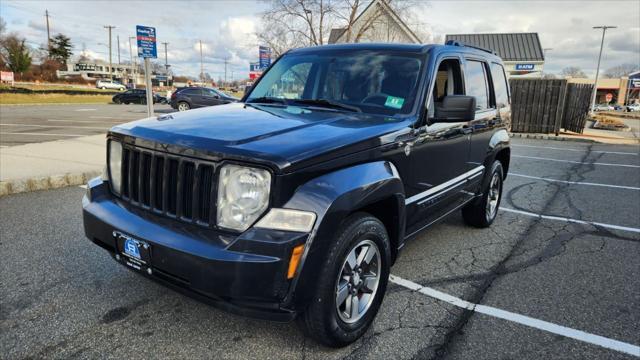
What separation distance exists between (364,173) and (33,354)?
2199 millimetres

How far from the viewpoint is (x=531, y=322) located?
10.1ft

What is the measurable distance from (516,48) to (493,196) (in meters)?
43.7

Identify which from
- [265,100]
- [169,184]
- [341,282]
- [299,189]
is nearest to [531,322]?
[341,282]

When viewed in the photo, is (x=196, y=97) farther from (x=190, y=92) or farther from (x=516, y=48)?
(x=516, y=48)

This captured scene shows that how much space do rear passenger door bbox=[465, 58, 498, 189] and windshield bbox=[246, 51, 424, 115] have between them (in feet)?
3.30

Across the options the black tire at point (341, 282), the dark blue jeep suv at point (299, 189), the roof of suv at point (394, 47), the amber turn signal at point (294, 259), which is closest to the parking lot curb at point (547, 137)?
the roof of suv at point (394, 47)

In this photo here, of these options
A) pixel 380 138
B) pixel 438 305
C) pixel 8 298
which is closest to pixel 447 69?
pixel 380 138

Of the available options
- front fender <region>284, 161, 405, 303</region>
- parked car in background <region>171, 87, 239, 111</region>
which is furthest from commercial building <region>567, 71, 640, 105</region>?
front fender <region>284, 161, 405, 303</region>

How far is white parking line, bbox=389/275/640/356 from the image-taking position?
2.83 meters

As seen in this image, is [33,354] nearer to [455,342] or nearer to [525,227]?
[455,342]

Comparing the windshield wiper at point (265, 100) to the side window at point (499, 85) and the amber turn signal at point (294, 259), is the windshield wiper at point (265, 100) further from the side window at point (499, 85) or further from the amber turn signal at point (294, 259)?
the side window at point (499, 85)

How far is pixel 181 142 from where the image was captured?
2.41 metres

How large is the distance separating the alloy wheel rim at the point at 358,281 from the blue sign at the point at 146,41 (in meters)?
8.87

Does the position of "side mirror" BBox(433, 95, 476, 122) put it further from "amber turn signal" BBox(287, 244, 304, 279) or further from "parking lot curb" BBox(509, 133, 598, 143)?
"parking lot curb" BBox(509, 133, 598, 143)
